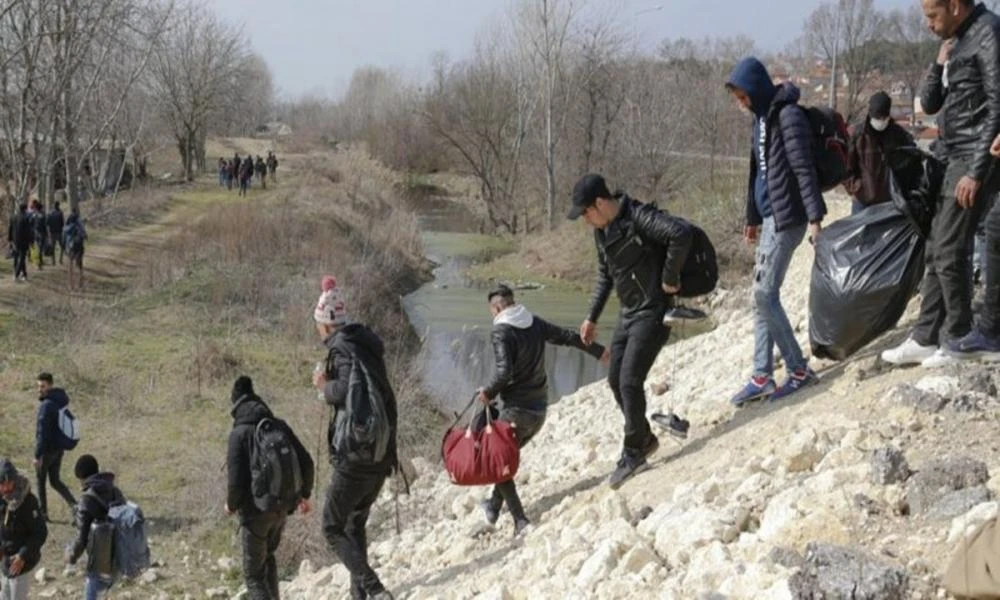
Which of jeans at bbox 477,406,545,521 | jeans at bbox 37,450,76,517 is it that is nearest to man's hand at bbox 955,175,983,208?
jeans at bbox 477,406,545,521

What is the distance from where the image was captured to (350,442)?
572 cm

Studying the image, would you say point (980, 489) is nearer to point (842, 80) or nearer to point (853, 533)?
point (853, 533)

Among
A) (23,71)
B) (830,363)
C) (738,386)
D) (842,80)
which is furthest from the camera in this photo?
(842,80)

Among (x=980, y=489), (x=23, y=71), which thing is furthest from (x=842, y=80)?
(x=980, y=489)

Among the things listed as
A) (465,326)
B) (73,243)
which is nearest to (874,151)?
(465,326)

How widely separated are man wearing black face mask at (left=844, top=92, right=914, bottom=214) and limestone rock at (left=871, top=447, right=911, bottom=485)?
296 centimetres

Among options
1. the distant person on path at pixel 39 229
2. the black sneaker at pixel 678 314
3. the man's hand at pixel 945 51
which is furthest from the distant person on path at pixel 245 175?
the man's hand at pixel 945 51

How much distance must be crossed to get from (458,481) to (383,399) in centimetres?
92

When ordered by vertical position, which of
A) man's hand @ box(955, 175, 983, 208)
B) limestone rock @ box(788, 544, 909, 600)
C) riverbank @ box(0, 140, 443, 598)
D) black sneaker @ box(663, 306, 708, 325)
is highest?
man's hand @ box(955, 175, 983, 208)

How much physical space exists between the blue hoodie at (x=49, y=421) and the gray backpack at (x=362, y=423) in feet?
16.8

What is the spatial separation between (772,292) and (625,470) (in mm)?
1468

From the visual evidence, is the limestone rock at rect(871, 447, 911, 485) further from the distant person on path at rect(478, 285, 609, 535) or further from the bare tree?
the bare tree

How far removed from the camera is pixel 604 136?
132 ft

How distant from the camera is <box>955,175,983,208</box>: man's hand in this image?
5215mm
